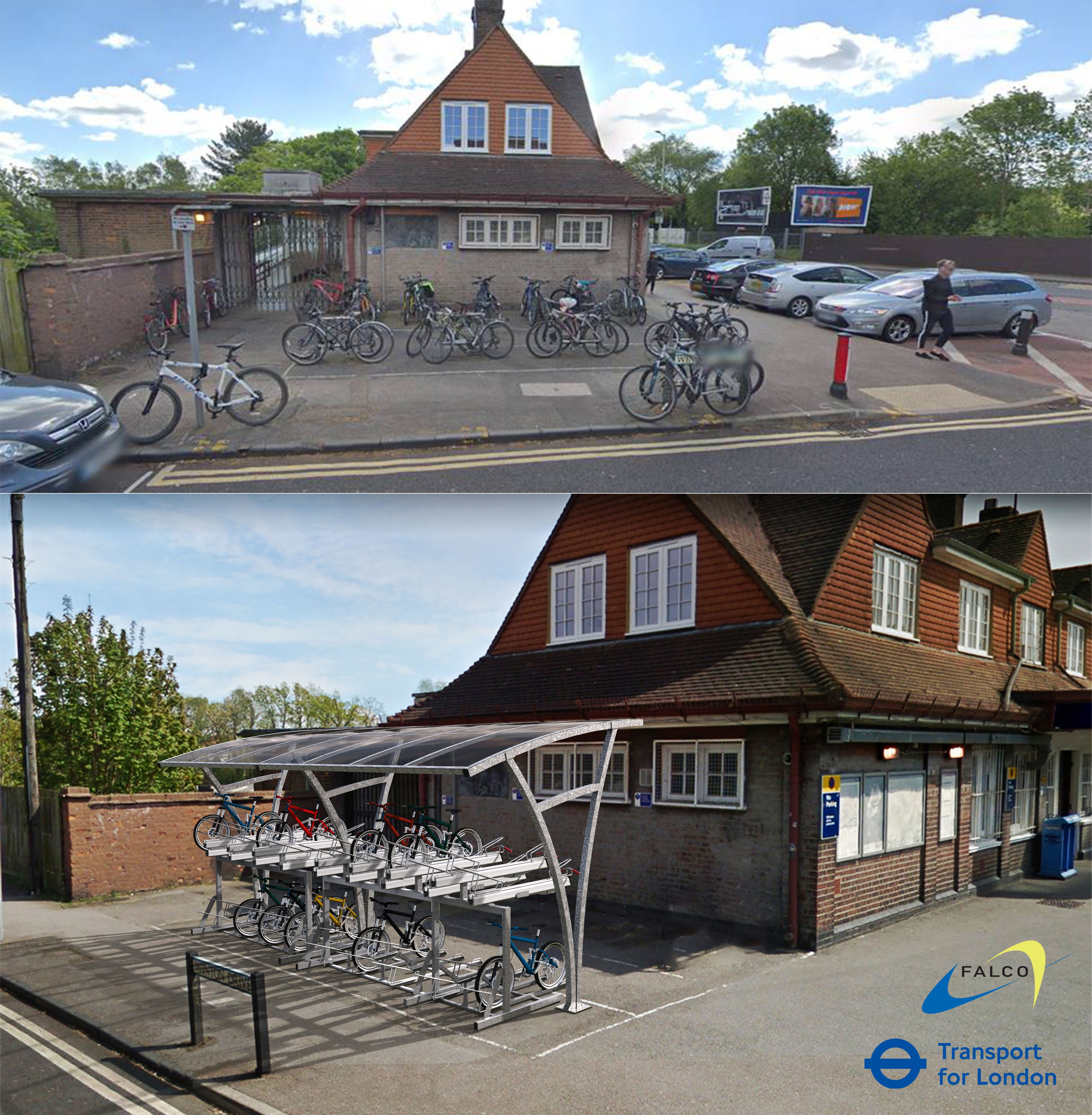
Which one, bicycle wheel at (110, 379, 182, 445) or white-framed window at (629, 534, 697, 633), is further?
white-framed window at (629, 534, 697, 633)

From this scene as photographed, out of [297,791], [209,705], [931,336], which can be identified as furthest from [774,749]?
[209,705]

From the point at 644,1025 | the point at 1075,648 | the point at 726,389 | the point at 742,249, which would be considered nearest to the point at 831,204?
the point at 742,249

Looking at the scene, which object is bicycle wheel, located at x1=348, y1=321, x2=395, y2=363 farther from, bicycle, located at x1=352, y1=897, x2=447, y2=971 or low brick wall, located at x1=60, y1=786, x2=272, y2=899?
low brick wall, located at x1=60, y1=786, x2=272, y2=899

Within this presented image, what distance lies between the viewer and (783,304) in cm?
901

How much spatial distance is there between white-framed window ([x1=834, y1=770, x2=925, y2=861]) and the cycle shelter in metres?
2.44

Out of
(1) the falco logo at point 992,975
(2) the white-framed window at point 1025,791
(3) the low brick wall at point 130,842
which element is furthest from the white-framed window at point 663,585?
(3) the low brick wall at point 130,842

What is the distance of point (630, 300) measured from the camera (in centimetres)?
964

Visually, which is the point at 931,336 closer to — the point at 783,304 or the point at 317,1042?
the point at 783,304

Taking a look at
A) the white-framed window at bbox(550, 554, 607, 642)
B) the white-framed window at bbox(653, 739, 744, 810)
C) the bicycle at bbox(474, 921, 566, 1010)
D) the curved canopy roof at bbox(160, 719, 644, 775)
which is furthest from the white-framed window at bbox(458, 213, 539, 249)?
the bicycle at bbox(474, 921, 566, 1010)

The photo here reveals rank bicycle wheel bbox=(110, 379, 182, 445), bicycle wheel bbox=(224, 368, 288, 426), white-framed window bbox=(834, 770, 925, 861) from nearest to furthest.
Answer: bicycle wheel bbox=(110, 379, 182, 445), bicycle wheel bbox=(224, 368, 288, 426), white-framed window bbox=(834, 770, 925, 861)

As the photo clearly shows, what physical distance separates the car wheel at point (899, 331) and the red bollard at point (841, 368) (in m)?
0.32

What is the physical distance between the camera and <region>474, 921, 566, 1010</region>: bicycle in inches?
320

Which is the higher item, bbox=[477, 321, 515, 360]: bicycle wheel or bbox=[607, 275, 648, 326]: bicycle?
bbox=[607, 275, 648, 326]: bicycle

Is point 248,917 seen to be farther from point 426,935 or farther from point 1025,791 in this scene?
point 1025,791
